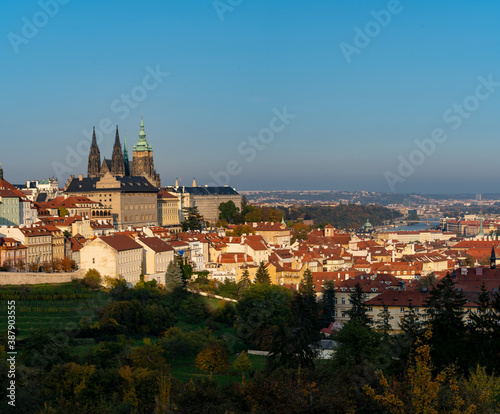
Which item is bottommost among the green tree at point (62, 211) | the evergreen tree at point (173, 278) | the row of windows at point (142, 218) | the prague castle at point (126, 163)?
the evergreen tree at point (173, 278)

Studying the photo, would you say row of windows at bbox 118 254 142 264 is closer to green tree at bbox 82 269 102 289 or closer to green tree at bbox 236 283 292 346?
green tree at bbox 82 269 102 289

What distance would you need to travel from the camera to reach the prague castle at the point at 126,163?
13200 cm

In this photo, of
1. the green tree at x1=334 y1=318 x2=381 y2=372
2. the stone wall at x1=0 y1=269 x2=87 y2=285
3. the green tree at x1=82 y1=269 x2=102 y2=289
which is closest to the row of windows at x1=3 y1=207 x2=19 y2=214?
the green tree at x1=82 y1=269 x2=102 y2=289

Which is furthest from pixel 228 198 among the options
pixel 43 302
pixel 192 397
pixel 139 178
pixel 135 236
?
pixel 192 397

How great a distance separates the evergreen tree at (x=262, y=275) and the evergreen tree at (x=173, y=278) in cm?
731

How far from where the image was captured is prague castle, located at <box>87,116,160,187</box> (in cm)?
13200

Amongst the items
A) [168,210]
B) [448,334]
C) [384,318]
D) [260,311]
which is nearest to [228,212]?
[168,210]

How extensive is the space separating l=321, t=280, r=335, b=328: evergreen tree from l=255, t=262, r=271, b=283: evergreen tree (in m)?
7.43

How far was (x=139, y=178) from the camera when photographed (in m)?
109

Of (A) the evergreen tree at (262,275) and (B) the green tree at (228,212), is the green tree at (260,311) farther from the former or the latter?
(B) the green tree at (228,212)

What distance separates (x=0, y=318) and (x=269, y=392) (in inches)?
1176

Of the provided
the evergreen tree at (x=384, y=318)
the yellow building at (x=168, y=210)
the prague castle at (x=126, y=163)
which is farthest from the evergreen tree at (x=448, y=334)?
the prague castle at (x=126, y=163)

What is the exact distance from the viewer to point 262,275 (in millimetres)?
67812

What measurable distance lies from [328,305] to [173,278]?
12.8 m
